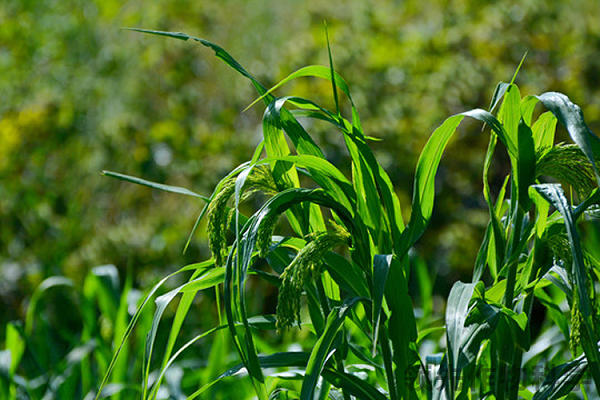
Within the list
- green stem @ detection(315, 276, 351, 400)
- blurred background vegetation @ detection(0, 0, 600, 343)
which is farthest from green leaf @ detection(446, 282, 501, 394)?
blurred background vegetation @ detection(0, 0, 600, 343)

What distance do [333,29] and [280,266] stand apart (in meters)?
4.29

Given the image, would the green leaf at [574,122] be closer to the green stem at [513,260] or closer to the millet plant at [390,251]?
the millet plant at [390,251]

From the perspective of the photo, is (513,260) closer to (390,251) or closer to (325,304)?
(390,251)

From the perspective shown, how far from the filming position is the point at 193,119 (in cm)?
516

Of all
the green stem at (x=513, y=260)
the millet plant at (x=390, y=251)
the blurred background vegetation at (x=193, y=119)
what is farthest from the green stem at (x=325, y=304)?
the blurred background vegetation at (x=193, y=119)

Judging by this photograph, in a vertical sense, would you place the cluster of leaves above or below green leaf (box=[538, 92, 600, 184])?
below

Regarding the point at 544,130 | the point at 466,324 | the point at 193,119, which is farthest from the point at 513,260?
the point at 193,119

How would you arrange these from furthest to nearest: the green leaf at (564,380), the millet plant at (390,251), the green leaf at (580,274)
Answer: the green leaf at (564,380) < the millet plant at (390,251) < the green leaf at (580,274)

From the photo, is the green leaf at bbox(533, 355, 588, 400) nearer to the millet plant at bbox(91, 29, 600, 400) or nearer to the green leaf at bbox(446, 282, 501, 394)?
the millet plant at bbox(91, 29, 600, 400)

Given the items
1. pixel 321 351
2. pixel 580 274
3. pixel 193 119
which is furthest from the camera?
pixel 193 119

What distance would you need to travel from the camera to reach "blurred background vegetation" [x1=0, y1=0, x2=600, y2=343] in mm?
4176

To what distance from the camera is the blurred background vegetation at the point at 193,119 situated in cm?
418

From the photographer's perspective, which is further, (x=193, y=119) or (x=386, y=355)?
(x=193, y=119)

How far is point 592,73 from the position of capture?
14.7ft
